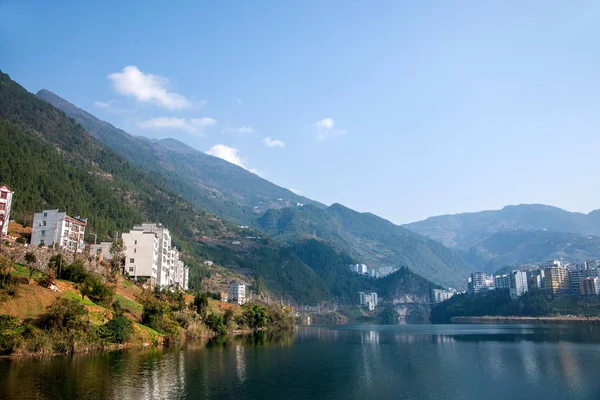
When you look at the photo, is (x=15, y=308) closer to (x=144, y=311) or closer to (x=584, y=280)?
(x=144, y=311)

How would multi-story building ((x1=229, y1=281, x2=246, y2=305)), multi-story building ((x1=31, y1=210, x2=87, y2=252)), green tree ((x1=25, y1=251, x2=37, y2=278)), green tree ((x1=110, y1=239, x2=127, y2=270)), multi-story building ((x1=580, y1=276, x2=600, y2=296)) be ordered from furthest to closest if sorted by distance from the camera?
multi-story building ((x1=580, y1=276, x2=600, y2=296))
multi-story building ((x1=229, y1=281, x2=246, y2=305))
multi-story building ((x1=31, y1=210, x2=87, y2=252))
green tree ((x1=110, y1=239, x2=127, y2=270))
green tree ((x1=25, y1=251, x2=37, y2=278))

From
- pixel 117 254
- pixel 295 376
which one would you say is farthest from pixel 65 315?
pixel 117 254

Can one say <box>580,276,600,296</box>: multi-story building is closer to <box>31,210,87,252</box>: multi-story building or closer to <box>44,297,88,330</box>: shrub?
<box>31,210,87,252</box>: multi-story building

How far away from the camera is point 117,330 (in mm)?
58531

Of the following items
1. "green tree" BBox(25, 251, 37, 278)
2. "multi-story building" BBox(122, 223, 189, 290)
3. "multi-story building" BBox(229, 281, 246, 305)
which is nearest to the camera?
"green tree" BBox(25, 251, 37, 278)

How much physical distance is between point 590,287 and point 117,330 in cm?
19354

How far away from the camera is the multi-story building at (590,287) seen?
613ft

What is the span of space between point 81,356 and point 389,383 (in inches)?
1283

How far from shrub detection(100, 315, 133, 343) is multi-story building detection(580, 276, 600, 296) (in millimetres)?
188673

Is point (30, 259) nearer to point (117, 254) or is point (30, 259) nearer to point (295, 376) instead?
point (117, 254)

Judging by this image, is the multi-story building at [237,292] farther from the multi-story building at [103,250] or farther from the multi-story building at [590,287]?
the multi-story building at [590,287]

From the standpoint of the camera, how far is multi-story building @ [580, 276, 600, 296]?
18688cm

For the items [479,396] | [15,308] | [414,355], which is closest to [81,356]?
[15,308]

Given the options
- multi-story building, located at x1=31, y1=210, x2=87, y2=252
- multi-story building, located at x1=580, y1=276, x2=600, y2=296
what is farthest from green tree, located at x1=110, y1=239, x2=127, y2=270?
multi-story building, located at x1=580, y1=276, x2=600, y2=296
